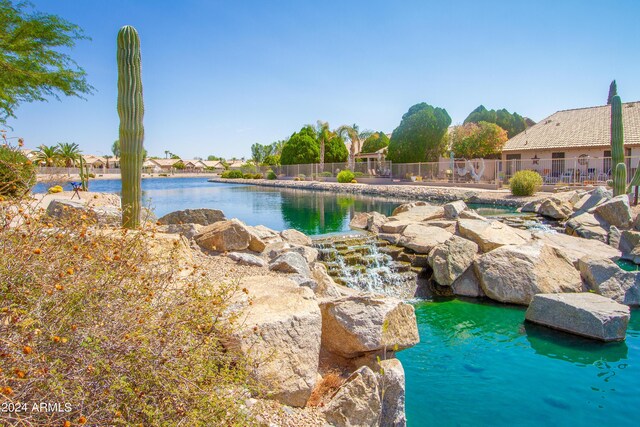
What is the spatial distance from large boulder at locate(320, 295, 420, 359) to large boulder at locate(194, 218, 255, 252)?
11.3 ft

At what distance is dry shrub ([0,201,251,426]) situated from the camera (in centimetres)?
223

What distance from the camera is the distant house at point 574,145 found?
28.4 m

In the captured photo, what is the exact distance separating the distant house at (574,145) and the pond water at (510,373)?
24.1 metres

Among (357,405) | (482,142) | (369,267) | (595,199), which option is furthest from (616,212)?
(482,142)

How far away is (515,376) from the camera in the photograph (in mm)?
6078

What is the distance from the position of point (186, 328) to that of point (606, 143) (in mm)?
32509

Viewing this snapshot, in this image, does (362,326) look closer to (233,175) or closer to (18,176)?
(18,176)

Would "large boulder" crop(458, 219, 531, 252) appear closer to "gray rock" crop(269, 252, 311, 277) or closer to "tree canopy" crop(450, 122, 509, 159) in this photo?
"gray rock" crop(269, 252, 311, 277)

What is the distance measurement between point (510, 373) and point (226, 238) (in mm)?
5267

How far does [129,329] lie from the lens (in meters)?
2.68

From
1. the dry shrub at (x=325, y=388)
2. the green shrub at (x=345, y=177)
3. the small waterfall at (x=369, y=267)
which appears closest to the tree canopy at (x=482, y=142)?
the green shrub at (x=345, y=177)

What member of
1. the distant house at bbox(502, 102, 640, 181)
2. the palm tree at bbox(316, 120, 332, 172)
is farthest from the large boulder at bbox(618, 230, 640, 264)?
the palm tree at bbox(316, 120, 332, 172)

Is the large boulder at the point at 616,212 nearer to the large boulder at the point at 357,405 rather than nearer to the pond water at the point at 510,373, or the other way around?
the pond water at the point at 510,373

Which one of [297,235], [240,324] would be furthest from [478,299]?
[240,324]
